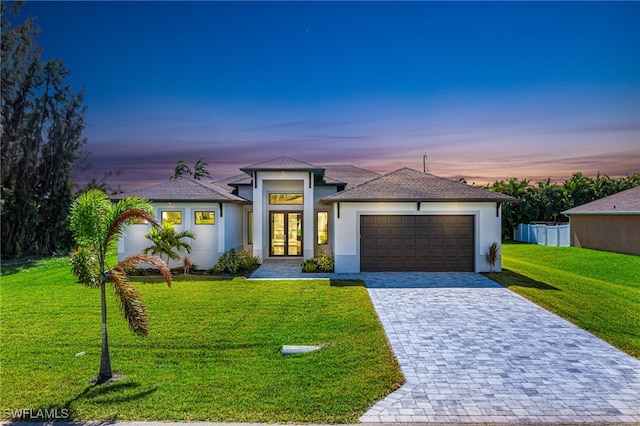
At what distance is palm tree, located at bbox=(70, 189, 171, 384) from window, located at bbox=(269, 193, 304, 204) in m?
12.1

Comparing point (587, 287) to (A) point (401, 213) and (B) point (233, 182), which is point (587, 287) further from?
(B) point (233, 182)

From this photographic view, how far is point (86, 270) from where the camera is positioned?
18.2ft

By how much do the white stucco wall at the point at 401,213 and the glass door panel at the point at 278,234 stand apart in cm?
471

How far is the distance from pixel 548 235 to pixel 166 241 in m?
24.9

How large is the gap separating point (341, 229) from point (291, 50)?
9.17m

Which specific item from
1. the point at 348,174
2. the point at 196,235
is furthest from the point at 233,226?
the point at 348,174

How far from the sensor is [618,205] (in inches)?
838

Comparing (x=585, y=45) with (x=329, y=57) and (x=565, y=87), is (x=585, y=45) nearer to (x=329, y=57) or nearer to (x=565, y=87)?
(x=565, y=87)

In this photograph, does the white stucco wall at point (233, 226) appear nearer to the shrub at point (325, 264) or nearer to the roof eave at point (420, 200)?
the shrub at point (325, 264)

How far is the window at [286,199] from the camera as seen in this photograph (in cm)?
1786

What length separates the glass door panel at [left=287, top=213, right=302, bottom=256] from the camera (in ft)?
59.4

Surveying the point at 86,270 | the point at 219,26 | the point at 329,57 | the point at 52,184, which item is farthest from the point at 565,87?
the point at 52,184

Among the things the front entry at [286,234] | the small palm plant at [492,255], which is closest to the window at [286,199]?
the front entry at [286,234]

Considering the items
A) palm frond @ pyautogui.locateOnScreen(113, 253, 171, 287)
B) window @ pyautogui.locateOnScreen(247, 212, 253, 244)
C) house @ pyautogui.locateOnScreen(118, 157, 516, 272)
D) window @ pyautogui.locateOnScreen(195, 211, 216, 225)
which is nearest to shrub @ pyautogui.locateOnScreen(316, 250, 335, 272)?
house @ pyautogui.locateOnScreen(118, 157, 516, 272)
